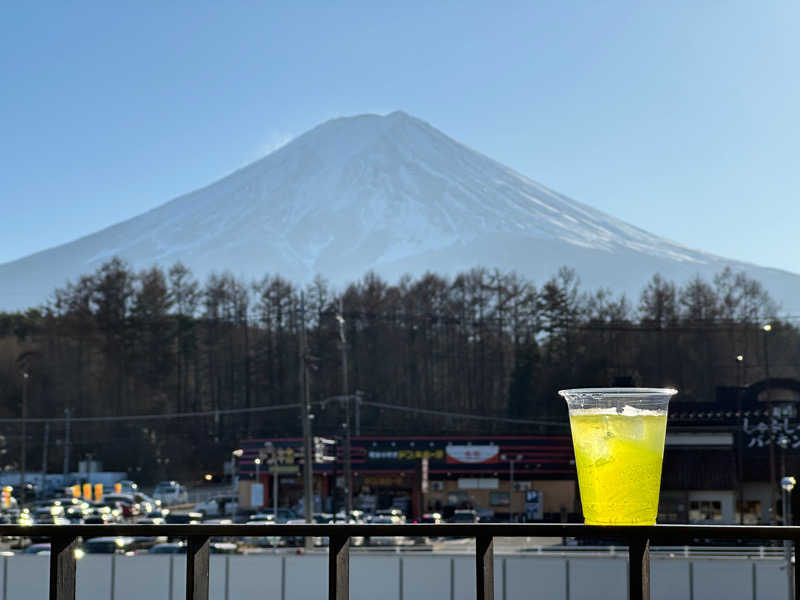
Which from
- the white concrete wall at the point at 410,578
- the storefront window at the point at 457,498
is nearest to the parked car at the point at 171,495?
the storefront window at the point at 457,498

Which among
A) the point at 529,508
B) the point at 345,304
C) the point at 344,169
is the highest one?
the point at 344,169

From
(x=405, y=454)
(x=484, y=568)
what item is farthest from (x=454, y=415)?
(x=484, y=568)

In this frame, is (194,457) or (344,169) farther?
(344,169)

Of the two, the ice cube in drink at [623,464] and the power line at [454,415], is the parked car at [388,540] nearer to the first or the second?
the power line at [454,415]

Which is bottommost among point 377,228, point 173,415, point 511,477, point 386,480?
point 386,480

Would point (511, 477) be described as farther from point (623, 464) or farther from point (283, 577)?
point (623, 464)

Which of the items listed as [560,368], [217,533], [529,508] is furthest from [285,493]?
[217,533]

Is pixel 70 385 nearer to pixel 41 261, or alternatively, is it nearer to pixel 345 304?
pixel 345 304
